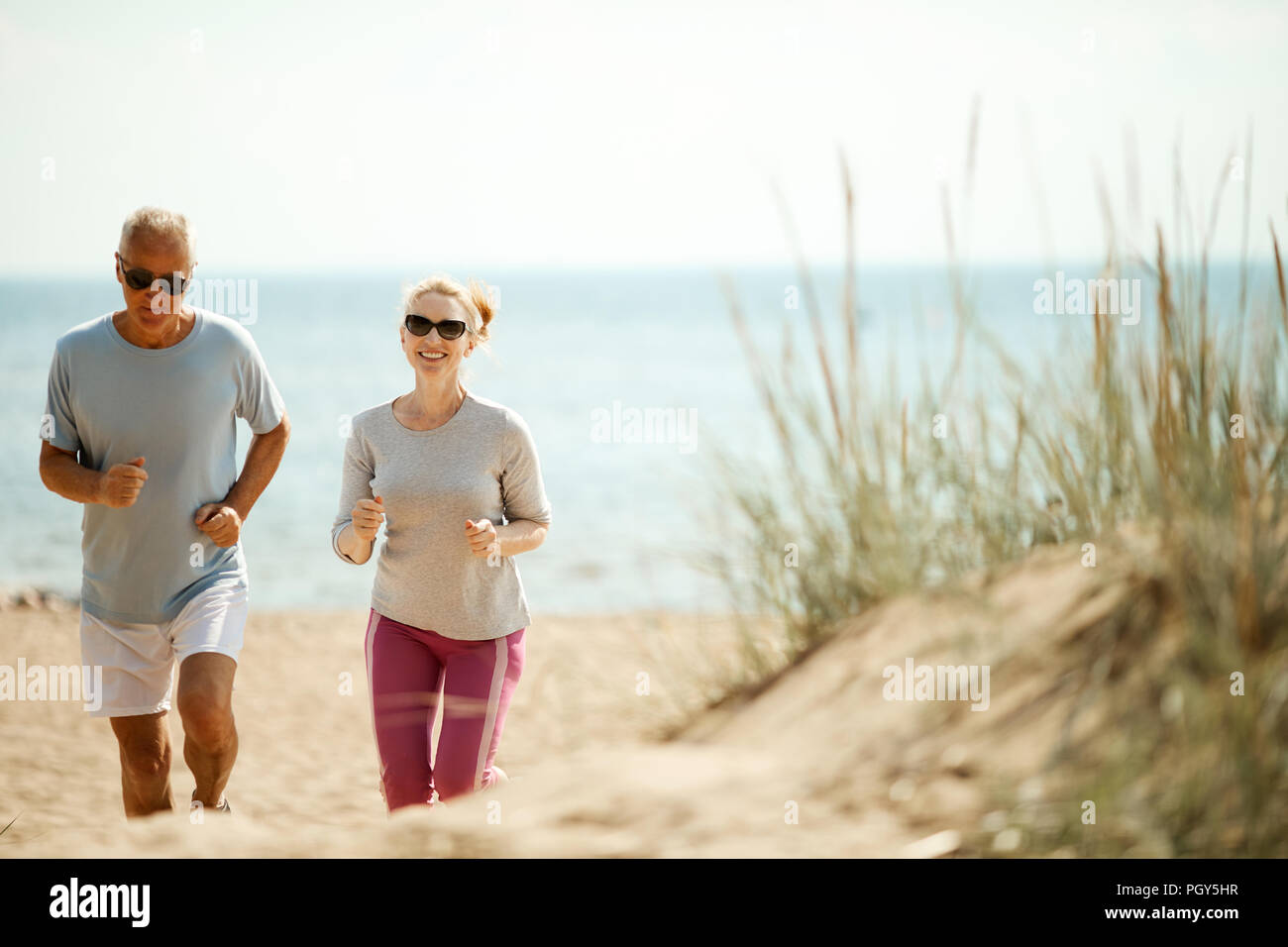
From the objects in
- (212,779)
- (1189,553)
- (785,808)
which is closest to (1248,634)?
(1189,553)

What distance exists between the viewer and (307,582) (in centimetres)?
1440

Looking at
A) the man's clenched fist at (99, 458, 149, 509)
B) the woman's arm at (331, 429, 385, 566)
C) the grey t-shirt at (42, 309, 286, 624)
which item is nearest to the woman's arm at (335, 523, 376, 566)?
the woman's arm at (331, 429, 385, 566)

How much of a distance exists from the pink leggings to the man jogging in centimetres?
55

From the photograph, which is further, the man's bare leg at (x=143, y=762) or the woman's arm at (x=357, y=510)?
the man's bare leg at (x=143, y=762)

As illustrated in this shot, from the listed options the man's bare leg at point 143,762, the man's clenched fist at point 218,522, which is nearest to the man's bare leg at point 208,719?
the man's bare leg at point 143,762

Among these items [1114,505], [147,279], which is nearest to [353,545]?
[147,279]

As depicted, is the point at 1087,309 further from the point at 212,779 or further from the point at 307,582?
the point at 307,582

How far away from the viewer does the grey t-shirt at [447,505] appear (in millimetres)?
3506

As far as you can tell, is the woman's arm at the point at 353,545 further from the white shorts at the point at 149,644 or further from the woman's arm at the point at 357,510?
the white shorts at the point at 149,644

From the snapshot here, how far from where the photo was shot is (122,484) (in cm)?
340

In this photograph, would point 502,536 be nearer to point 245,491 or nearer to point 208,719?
point 245,491

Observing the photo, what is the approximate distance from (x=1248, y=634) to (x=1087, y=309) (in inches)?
Result: 52.4

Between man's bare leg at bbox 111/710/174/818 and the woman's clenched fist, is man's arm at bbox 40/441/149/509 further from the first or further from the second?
man's bare leg at bbox 111/710/174/818

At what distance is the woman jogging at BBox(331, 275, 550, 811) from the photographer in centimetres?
345
